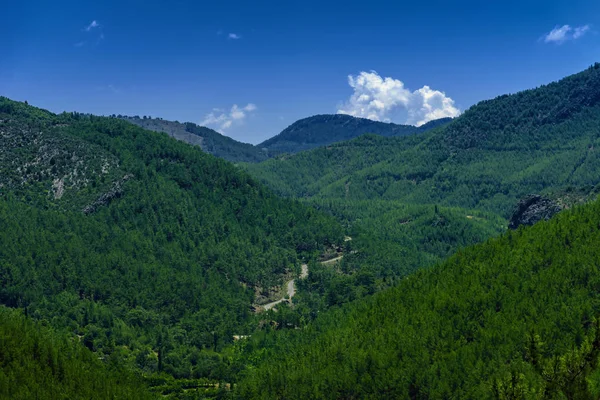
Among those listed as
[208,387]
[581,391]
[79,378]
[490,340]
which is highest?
[581,391]

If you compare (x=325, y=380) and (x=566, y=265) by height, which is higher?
(x=566, y=265)

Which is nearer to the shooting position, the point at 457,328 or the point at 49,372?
the point at 49,372

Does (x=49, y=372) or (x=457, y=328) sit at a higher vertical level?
(x=457, y=328)

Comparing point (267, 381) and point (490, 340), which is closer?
point (490, 340)

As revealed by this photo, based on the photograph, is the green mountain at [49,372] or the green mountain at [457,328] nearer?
the green mountain at [49,372]

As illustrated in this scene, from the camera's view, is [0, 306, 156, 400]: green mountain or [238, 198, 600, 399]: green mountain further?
[238, 198, 600, 399]: green mountain

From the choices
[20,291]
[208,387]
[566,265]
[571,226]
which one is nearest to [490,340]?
[566,265]

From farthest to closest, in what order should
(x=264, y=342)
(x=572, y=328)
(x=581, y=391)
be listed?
(x=264, y=342), (x=572, y=328), (x=581, y=391)

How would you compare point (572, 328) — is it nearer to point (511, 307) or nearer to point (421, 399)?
point (511, 307)
